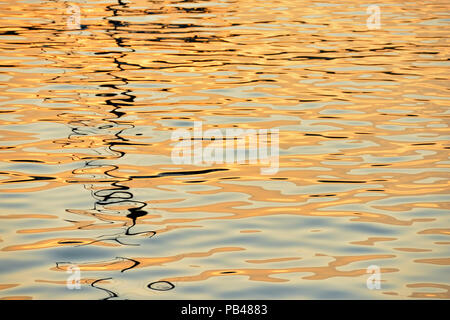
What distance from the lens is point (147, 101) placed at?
1315cm

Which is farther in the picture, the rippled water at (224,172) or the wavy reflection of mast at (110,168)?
the wavy reflection of mast at (110,168)

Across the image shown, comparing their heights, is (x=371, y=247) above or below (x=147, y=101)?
below

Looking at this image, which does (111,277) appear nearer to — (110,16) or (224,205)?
(224,205)

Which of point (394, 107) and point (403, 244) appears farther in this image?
point (394, 107)

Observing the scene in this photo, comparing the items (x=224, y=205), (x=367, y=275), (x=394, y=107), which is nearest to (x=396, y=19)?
(x=394, y=107)

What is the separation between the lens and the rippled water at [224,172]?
683 cm

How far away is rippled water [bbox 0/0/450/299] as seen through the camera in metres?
6.83

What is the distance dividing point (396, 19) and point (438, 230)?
16.1m

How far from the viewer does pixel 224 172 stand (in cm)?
960

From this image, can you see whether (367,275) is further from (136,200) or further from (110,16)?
(110,16)

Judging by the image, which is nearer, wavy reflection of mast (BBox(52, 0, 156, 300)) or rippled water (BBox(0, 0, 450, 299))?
rippled water (BBox(0, 0, 450, 299))
